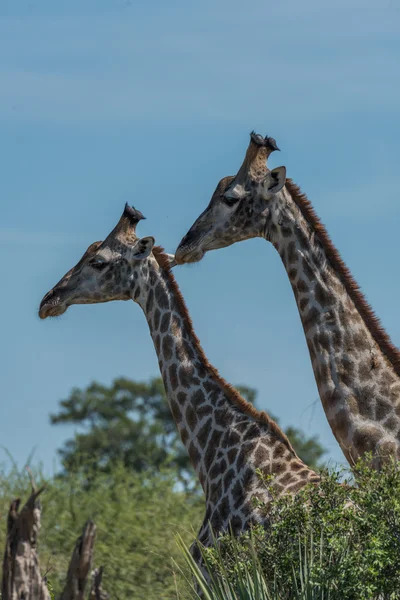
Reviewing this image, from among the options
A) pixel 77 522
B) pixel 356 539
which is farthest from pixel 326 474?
pixel 77 522

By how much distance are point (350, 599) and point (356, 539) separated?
1.45 feet

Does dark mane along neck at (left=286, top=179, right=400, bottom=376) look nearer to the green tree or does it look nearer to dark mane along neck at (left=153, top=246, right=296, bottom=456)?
dark mane along neck at (left=153, top=246, right=296, bottom=456)

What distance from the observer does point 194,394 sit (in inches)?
398

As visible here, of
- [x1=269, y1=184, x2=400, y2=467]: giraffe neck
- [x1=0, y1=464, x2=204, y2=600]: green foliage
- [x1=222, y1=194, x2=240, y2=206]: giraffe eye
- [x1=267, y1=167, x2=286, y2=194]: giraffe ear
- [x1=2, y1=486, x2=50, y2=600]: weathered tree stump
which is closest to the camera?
[x1=2, y1=486, x2=50, y2=600]: weathered tree stump

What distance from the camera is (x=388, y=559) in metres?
6.82

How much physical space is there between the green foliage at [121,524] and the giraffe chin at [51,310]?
5991 mm

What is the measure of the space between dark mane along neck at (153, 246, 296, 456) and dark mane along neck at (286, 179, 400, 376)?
1.01 m

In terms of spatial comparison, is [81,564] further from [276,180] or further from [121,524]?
[121,524]

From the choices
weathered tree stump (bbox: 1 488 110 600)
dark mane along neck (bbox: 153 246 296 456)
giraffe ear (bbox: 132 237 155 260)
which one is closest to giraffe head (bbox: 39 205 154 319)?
giraffe ear (bbox: 132 237 155 260)

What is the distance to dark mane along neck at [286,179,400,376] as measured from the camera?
9.68 m

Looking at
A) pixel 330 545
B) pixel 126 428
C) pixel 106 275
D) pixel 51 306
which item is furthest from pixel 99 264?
pixel 126 428

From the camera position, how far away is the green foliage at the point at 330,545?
6.85 metres

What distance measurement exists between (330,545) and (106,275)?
456 cm

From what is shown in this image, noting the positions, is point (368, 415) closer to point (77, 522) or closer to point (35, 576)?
point (35, 576)
